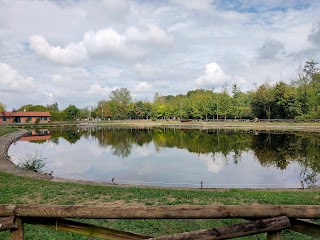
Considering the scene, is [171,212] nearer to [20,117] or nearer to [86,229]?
[86,229]

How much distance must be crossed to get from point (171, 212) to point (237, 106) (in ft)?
267

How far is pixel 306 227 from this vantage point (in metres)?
3.01

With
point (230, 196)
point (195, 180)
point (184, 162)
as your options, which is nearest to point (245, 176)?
point (195, 180)

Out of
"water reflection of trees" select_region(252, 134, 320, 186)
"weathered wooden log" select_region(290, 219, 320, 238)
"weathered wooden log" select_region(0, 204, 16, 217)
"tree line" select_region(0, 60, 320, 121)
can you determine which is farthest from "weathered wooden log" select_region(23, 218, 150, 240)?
"tree line" select_region(0, 60, 320, 121)

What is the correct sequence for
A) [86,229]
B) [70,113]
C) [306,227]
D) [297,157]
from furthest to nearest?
1. [70,113]
2. [297,157]
3. [86,229]
4. [306,227]

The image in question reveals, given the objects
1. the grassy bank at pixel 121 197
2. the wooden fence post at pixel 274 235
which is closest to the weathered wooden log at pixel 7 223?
the wooden fence post at pixel 274 235

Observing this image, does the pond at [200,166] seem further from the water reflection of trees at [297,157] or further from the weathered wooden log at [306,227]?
the weathered wooden log at [306,227]

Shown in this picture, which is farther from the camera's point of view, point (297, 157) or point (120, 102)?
point (120, 102)

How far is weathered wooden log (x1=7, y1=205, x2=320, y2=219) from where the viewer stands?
114 inches

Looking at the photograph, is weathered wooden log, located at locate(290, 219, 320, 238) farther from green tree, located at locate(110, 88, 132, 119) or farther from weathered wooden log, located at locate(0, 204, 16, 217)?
green tree, located at locate(110, 88, 132, 119)

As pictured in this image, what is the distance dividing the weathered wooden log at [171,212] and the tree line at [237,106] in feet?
211

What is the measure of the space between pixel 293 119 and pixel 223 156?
140 feet

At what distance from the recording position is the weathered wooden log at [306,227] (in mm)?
2994

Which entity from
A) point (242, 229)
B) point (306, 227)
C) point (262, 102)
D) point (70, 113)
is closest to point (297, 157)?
point (306, 227)
